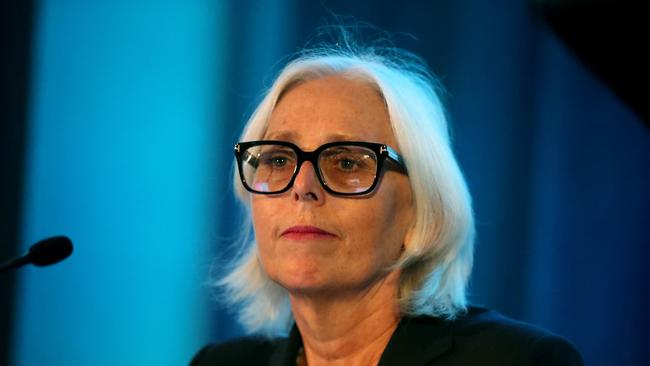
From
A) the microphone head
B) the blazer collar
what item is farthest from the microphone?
the blazer collar

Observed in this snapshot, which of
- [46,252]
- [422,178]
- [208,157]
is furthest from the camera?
[208,157]

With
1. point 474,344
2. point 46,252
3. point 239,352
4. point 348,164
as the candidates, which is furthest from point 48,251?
point 474,344

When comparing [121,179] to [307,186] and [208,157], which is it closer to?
[208,157]

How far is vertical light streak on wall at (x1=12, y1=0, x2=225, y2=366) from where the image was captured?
8.66 feet

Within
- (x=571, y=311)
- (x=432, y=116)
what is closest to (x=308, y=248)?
(x=432, y=116)

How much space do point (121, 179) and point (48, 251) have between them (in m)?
1.41

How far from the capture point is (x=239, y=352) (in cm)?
197

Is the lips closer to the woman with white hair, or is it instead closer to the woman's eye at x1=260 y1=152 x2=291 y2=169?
the woman with white hair

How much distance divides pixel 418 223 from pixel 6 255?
1.64 m

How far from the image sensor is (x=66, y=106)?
270 centimetres

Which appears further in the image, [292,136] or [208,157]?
[208,157]

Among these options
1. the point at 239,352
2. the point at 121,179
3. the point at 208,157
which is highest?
the point at 208,157

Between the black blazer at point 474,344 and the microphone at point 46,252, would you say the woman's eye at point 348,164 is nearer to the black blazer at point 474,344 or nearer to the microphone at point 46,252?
the black blazer at point 474,344

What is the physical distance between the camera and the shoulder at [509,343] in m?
1.51
